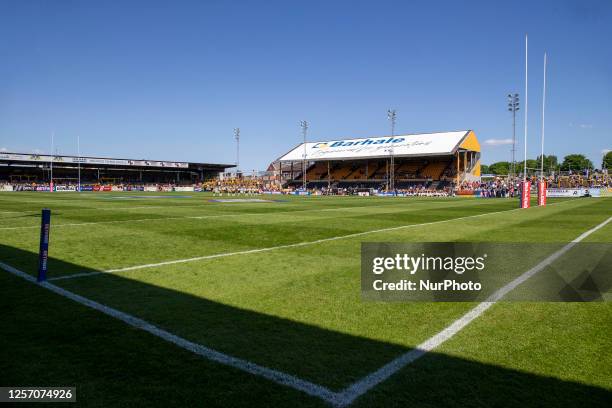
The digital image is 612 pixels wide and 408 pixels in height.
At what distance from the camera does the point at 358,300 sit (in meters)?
6.00

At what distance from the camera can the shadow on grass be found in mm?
3209

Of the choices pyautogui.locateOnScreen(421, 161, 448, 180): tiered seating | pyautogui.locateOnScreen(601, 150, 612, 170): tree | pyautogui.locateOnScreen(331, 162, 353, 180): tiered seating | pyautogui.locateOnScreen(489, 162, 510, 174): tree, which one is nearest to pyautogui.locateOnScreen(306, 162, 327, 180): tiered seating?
pyautogui.locateOnScreen(331, 162, 353, 180): tiered seating

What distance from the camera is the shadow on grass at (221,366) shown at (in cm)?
321

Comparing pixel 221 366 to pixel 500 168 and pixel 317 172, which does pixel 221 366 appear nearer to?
pixel 317 172

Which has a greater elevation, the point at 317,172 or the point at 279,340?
the point at 317,172

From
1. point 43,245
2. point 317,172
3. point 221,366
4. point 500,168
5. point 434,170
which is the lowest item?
point 221,366

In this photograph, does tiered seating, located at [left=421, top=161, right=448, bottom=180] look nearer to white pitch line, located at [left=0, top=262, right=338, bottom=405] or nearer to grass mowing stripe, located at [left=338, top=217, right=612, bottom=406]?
grass mowing stripe, located at [left=338, top=217, right=612, bottom=406]

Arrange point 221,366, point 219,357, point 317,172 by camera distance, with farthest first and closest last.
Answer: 1. point 317,172
2. point 219,357
3. point 221,366

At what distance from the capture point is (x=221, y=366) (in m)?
3.77

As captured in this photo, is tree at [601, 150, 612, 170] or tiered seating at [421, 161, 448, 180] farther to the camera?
tree at [601, 150, 612, 170]

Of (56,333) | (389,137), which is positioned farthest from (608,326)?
(389,137)

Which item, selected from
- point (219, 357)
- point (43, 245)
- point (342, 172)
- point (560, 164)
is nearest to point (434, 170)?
point (342, 172)

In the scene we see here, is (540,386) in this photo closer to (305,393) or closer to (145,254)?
(305,393)

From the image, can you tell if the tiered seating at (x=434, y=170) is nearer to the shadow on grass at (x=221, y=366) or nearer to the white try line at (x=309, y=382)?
the white try line at (x=309, y=382)
